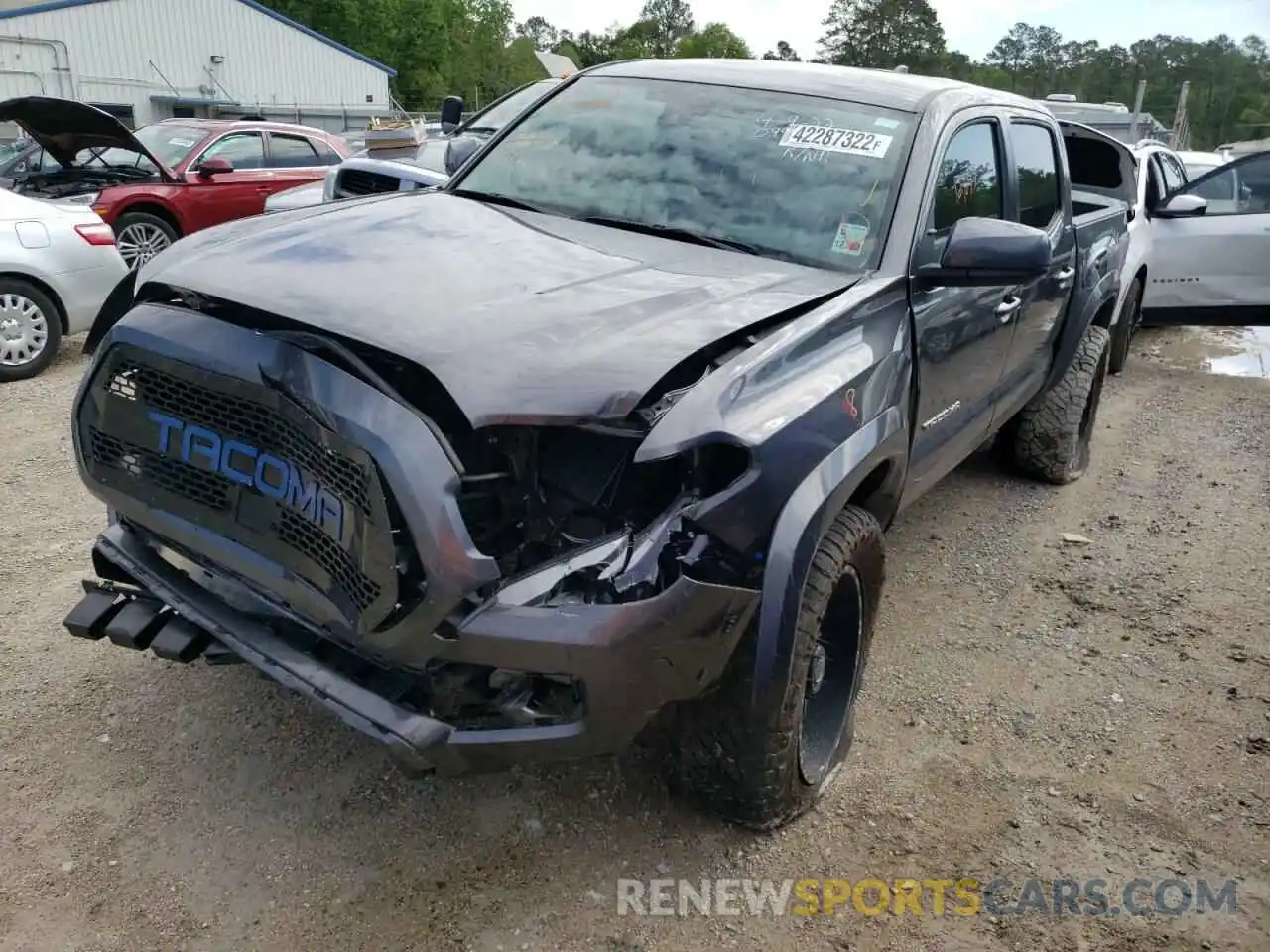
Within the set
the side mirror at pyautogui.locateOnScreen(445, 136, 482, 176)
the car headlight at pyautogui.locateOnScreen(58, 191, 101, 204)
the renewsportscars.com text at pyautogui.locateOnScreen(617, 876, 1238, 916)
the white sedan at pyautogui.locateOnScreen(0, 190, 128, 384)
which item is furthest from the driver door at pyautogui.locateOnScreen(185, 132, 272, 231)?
the renewsportscars.com text at pyautogui.locateOnScreen(617, 876, 1238, 916)

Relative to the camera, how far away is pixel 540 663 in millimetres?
2104

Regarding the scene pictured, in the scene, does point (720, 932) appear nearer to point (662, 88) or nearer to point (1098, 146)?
point (662, 88)

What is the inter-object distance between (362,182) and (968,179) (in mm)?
5615

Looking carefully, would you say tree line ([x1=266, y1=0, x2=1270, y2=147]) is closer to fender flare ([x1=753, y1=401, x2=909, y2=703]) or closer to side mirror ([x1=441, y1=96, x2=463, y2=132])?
side mirror ([x1=441, y1=96, x2=463, y2=132])

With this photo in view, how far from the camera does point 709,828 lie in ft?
9.10

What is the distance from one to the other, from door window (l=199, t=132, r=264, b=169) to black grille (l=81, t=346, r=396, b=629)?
869 cm

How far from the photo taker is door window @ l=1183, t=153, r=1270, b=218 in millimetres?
8078

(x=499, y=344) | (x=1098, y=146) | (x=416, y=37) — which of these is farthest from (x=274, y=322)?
(x=416, y=37)

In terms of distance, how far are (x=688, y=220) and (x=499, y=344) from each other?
1228mm

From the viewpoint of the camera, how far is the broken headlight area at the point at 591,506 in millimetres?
2150

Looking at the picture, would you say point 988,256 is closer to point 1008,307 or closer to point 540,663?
point 1008,307

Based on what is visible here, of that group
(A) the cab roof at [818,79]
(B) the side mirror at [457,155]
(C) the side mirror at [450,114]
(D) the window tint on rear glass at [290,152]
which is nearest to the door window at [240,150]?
(D) the window tint on rear glass at [290,152]

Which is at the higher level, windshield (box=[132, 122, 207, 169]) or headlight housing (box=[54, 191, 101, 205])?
windshield (box=[132, 122, 207, 169])

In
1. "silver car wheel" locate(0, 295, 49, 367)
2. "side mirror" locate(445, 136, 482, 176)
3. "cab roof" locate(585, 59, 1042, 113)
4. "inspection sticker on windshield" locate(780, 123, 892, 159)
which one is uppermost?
"cab roof" locate(585, 59, 1042, 113)
